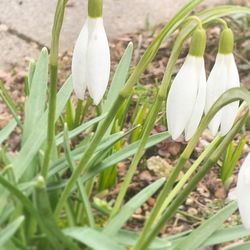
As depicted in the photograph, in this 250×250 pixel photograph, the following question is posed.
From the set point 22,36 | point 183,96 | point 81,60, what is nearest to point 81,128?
point 81,60

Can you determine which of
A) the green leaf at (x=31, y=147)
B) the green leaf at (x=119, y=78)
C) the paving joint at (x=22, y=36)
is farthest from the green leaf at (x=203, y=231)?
the paving joint at (x=22, y=36)

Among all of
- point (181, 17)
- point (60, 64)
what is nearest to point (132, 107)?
point (60, 64)

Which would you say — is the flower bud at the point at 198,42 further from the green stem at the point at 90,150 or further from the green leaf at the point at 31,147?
the green leaf at the point at 31,147

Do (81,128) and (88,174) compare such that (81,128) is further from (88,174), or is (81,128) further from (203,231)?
(203,231)

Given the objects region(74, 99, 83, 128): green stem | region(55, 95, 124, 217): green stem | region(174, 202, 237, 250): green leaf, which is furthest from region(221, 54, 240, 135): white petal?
region(74, 99, 83, 128): green stem

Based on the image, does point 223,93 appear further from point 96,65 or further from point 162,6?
point 162,6
